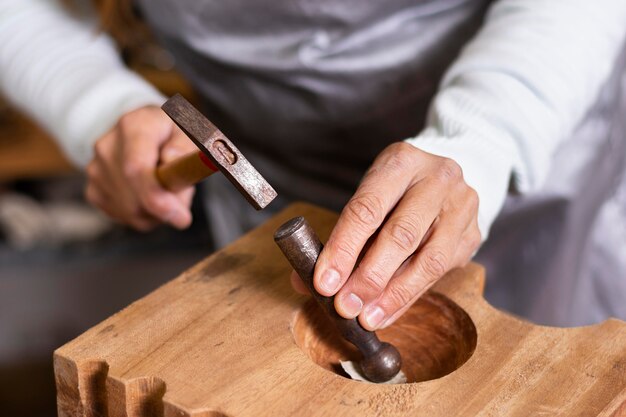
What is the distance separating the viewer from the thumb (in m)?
1.03

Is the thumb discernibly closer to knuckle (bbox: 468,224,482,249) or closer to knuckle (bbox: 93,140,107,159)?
knuckle (bbox: 93,140,107,159)

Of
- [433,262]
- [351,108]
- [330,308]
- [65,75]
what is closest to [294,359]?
[330,308]

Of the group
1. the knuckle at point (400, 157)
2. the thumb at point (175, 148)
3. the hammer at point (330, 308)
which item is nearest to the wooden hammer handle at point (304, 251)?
the hammer at point (330, 308)

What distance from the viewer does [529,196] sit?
Result: 124 cm

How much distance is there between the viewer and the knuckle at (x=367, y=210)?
2.55 ft

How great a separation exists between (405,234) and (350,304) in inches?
3.3

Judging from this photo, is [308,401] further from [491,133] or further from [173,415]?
[491,133]

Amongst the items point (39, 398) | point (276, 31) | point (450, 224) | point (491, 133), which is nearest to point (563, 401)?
point (450, 224)

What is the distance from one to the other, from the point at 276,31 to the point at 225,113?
18cm

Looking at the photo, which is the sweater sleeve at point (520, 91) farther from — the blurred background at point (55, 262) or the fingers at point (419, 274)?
the blurred background at point (55, 262)

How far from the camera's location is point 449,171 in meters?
0.83

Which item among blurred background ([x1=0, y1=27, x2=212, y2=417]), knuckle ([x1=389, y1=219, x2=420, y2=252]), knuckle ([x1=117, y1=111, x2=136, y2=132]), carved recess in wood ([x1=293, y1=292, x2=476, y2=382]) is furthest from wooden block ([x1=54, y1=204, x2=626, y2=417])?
blurred background ([x1=0, y1=27, x2=212, y2=417])

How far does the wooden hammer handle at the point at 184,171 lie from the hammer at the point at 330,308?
0.14 meters

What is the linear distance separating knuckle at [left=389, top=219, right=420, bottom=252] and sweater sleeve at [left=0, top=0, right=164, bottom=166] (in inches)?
20.8
